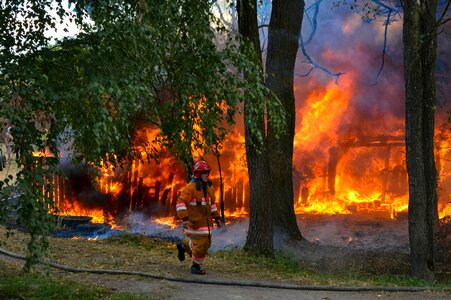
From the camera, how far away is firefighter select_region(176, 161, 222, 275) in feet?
28.7

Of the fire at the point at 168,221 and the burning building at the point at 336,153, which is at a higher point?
the burning building at the point at 336,153

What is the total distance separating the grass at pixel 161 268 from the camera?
7062mm

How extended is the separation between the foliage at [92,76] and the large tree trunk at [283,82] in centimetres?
499

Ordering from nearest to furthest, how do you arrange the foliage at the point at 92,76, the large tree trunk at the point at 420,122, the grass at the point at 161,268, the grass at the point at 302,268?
the foliage at the point at 92,76
the grass at the point at 161,268
the grass at the point at 302,268
the large tree trunk at the point at 420,122

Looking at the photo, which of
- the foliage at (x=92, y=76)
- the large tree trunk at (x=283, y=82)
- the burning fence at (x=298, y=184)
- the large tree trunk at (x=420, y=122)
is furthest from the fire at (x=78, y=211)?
the foliage at (x=92, y=76)

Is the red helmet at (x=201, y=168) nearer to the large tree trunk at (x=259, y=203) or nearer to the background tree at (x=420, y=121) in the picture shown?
the large tree trunk at (x=259, y=203)

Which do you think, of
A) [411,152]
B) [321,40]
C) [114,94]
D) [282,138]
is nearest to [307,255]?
[282,138]

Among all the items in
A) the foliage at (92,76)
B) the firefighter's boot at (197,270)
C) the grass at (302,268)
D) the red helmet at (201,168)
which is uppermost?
the foliage at (92,76)

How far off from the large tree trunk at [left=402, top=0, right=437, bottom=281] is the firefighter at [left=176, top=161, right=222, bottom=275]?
4.31 meters

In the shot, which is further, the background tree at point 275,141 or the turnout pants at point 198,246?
the background tree at point 275,141

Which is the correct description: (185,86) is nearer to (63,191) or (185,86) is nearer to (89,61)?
(89,61)

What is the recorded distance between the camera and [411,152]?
10617mm

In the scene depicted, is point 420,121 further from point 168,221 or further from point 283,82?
point 168,221

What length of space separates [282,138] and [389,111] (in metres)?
9.45
